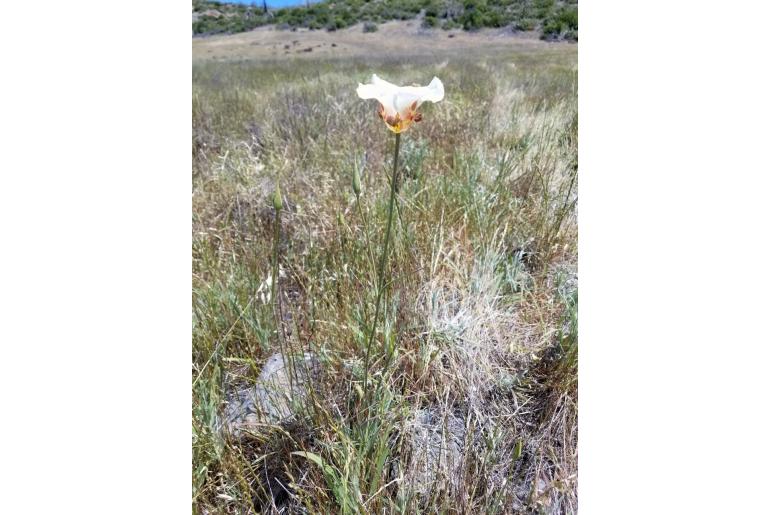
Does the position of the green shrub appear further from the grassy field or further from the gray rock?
the gray rock

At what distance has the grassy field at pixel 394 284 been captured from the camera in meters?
0.72

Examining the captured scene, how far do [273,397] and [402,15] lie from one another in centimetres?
71

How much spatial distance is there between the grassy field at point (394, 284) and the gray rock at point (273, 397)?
0.5 inches

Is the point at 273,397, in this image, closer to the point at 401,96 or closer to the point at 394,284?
the point at 394,284

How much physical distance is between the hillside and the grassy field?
4cm

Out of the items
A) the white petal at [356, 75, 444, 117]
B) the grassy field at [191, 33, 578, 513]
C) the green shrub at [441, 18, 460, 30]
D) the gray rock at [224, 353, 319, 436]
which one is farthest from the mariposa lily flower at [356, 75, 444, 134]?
the gray rock at [224, 353, 319, 436]

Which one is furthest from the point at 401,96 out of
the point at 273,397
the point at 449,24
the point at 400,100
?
the point at 273,397

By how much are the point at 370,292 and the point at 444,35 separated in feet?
1.59

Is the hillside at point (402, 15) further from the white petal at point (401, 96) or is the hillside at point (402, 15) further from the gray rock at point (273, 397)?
the gray rock at point (273, 397)

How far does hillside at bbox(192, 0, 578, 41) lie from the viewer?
0.83 m

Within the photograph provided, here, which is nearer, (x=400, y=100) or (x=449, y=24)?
(x=400, y=100)

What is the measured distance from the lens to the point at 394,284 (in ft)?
2.74
